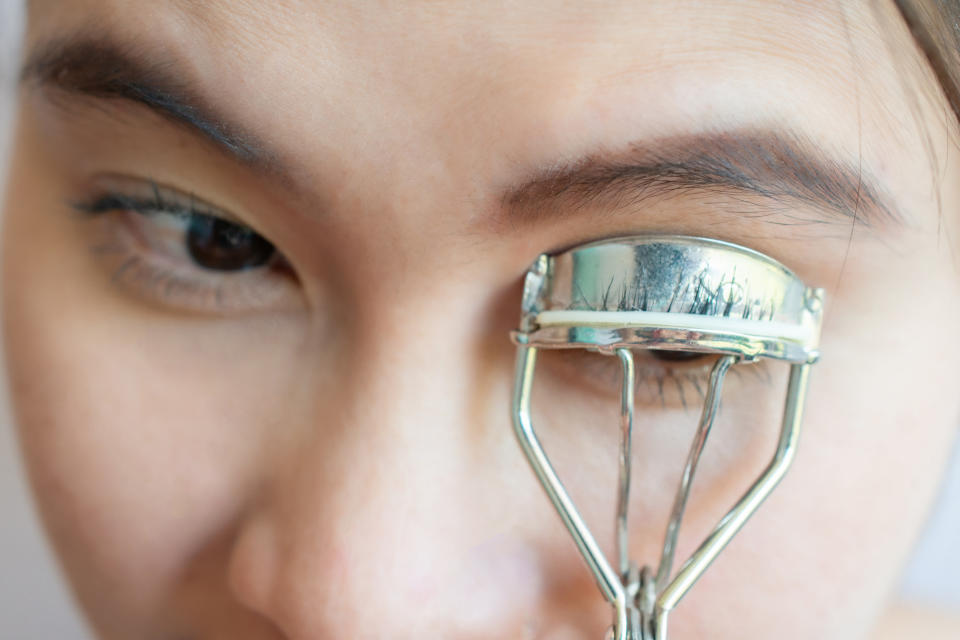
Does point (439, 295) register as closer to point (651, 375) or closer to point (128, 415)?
point (651, 375)

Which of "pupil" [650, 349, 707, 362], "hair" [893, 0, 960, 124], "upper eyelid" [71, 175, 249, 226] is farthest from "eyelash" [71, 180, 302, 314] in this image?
"hair" [893, 0, 960, 124]

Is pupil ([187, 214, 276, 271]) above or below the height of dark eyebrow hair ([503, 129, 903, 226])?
below

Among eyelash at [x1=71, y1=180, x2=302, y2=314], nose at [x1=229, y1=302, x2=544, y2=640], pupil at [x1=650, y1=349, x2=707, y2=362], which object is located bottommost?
nose at [x1=229, y1=302, x2=544, y2=640]

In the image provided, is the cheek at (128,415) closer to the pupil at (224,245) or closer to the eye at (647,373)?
the pupil at (224,245)

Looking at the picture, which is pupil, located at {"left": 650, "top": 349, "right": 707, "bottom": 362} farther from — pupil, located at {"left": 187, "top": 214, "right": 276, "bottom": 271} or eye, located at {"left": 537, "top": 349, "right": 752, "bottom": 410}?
pupil, located at {"left": 187, "top": 214, "right": 276, "bottom": 271}

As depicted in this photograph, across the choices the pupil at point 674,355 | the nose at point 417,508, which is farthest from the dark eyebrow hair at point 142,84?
the pupil at point 674,355

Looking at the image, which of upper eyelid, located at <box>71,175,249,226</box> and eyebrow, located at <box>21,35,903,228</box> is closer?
eyebrow, located at <box>21,35,903,228</box>
